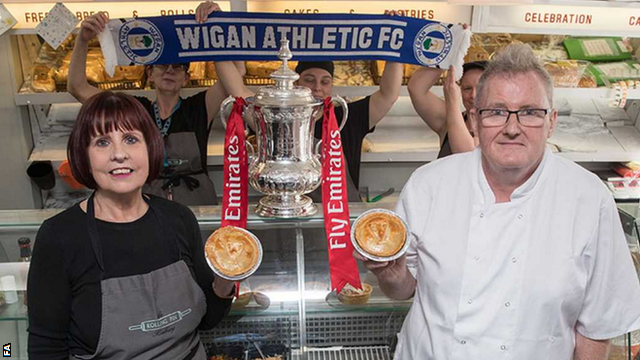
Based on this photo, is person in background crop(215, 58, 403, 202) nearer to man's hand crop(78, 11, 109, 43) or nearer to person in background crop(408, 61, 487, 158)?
person in background crop(408, 61, 487, 158)

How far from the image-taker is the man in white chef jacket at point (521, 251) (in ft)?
4.50

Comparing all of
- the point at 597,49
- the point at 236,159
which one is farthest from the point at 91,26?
the point at 597,49

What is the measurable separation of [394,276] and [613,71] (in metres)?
3.21

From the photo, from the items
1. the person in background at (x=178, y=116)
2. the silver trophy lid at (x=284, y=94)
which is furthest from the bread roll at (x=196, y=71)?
the silver trophy lid at (x=284, y=94)

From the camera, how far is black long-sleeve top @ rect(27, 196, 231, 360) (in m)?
1.40

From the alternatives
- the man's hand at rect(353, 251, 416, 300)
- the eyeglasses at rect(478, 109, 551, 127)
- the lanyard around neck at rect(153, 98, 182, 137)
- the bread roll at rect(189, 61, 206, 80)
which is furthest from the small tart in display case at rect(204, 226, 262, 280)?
the bread roll at rect(189, 61, 206, 80)

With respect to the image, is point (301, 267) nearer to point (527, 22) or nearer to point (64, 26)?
point (64, 26)

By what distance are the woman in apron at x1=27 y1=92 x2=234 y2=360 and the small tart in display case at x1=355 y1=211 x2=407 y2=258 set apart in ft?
1.34

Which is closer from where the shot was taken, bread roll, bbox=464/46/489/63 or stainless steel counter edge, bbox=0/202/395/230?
stainless steel counter edge, bbox=0/202/395/230

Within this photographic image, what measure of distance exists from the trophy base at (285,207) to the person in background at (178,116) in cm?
97

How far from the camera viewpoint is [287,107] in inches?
72.9

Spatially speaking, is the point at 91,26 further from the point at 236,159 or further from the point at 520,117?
the point at 520,117

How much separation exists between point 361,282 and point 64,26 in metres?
2.01

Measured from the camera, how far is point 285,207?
6.19 feet
